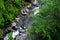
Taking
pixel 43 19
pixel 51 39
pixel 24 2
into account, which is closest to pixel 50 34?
pixel 51 39

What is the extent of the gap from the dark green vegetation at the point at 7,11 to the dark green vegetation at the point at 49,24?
2167mm

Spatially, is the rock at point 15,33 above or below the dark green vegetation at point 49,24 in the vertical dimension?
below

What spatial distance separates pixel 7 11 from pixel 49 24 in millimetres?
2631

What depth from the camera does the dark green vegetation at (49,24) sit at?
5.35 metres

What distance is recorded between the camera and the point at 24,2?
8.95 metres

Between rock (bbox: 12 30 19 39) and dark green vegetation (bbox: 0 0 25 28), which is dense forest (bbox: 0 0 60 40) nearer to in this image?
rock (bbox: 12 30 19 39)

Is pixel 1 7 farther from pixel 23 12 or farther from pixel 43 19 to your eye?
pixel 43 19

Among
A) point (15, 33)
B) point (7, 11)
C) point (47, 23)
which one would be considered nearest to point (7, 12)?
point (7, 11)

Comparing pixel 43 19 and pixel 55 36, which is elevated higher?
pixel 43 19

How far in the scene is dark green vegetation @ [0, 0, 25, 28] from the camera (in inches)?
291

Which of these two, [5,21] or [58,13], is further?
[5,21]

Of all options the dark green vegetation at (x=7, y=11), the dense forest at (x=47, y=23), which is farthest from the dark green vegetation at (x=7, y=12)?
the dense forest at (x=47, y=23)

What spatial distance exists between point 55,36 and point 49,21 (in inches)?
17.5

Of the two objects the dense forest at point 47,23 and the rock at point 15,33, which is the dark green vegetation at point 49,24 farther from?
the rock at point 15,33
